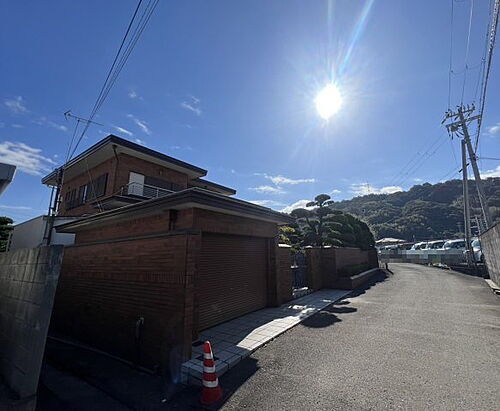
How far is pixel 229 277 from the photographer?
274 inches

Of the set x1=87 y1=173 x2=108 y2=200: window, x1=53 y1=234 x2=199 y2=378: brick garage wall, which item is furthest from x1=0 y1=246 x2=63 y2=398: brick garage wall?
x1=87 y1=173 x2=108 y2=200: window

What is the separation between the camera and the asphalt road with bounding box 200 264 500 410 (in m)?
3.28

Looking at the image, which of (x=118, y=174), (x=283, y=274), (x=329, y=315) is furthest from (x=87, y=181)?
(x=329, y=315)

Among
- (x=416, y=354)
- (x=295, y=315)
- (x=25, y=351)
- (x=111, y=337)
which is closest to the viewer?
(x=25, y=351)

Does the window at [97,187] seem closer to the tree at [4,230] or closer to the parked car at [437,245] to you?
the tree at [4,230]

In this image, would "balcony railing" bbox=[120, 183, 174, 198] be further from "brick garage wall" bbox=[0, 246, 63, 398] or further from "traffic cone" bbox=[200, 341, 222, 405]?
"traffic cone" bbox=[200, 341, 222, 405]

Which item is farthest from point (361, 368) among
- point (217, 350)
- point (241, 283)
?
point (241, 283)

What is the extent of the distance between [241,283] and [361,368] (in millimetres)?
3953

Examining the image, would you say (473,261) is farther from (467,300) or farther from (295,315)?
(295,315)

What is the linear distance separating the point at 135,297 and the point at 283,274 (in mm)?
5329

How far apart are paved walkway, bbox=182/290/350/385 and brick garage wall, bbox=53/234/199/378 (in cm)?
51

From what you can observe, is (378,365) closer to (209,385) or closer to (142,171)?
(209,385)

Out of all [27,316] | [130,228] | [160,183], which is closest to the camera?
[27,316]

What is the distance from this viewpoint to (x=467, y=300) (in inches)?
347
